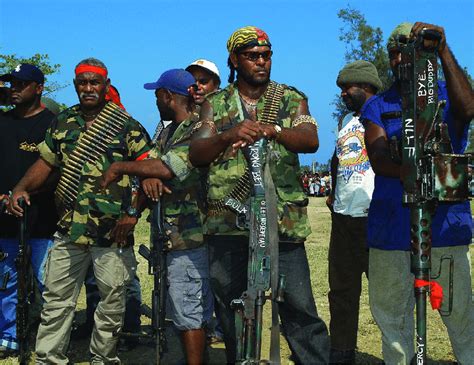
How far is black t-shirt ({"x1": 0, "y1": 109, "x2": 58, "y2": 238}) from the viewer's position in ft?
21.0

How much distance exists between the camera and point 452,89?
408 cm

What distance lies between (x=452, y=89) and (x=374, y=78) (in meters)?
1.98

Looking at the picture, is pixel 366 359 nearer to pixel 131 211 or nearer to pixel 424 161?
pixel 131 211

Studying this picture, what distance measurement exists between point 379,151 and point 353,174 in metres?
1.48

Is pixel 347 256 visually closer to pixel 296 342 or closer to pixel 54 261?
pixel 296 342

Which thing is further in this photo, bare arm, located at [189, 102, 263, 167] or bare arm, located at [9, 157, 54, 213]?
bare arm, located at [9, 157, 54, 213]

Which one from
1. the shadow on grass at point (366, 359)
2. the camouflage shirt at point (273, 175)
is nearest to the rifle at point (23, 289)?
the camouflage shirt at point (273, 175)

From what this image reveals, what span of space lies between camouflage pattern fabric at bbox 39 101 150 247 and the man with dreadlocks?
113 centimetres

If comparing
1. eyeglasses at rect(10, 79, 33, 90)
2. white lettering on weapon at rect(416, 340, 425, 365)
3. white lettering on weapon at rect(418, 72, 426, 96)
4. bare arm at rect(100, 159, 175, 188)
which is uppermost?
eyeglasses at rect(10, 79, 33, 90)

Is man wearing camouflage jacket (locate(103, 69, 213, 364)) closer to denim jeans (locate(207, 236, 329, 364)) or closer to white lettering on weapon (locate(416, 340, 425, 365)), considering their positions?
denim jeans (locate(207, 236, 329, 364))

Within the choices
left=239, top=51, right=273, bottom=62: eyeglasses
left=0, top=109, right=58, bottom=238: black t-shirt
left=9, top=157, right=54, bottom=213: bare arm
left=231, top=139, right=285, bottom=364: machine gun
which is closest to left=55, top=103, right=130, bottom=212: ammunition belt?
left=9, top=157, right=54, bottom=213: bare arm

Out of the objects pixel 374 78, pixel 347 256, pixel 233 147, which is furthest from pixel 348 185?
pixel 233 147

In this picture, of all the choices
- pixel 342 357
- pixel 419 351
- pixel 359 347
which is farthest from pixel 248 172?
pixel 359 347

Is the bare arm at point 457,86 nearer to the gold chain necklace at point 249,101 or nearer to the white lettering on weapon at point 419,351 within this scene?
the gold chain necklace at point 249,101
